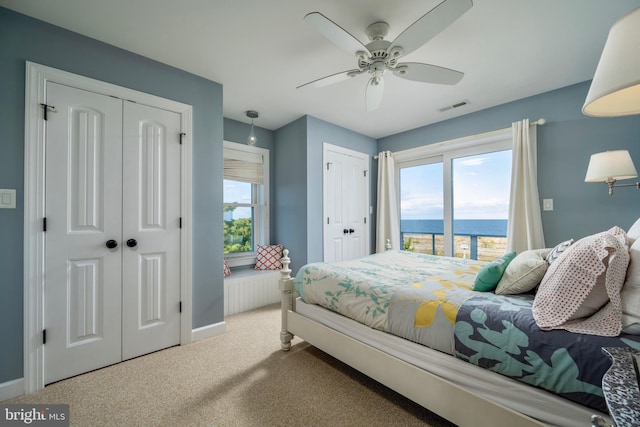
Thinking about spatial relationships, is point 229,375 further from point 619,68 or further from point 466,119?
point 466,119

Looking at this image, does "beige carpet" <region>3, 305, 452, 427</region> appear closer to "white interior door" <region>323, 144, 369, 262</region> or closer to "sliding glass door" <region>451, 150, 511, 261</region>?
"white interior door" <region>323, 144, 369, 262</region>

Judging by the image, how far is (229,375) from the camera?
1906 millimetres

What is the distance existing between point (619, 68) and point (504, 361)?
3.69 ft

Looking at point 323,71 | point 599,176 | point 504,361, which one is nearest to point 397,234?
point 599,176

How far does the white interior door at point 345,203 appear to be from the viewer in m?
3.70

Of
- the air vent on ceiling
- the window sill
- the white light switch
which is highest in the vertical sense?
the air vent on ceiling

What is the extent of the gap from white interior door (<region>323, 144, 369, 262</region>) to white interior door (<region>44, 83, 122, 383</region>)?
236 cm

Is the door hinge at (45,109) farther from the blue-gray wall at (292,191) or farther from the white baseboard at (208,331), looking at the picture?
the blue-gray wall at (292,191)

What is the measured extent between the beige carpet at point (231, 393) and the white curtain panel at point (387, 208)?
237cm

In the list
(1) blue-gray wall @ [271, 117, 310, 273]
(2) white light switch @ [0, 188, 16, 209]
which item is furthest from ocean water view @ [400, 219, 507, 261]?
(2) white light switch @ [0, 188, 16, 209]

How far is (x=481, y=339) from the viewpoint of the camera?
119cm

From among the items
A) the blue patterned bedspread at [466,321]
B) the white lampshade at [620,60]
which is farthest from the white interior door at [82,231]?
the white lampshade at [620,60]

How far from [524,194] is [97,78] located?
4.21 metres

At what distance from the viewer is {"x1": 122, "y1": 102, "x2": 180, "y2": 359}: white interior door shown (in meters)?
2.13
